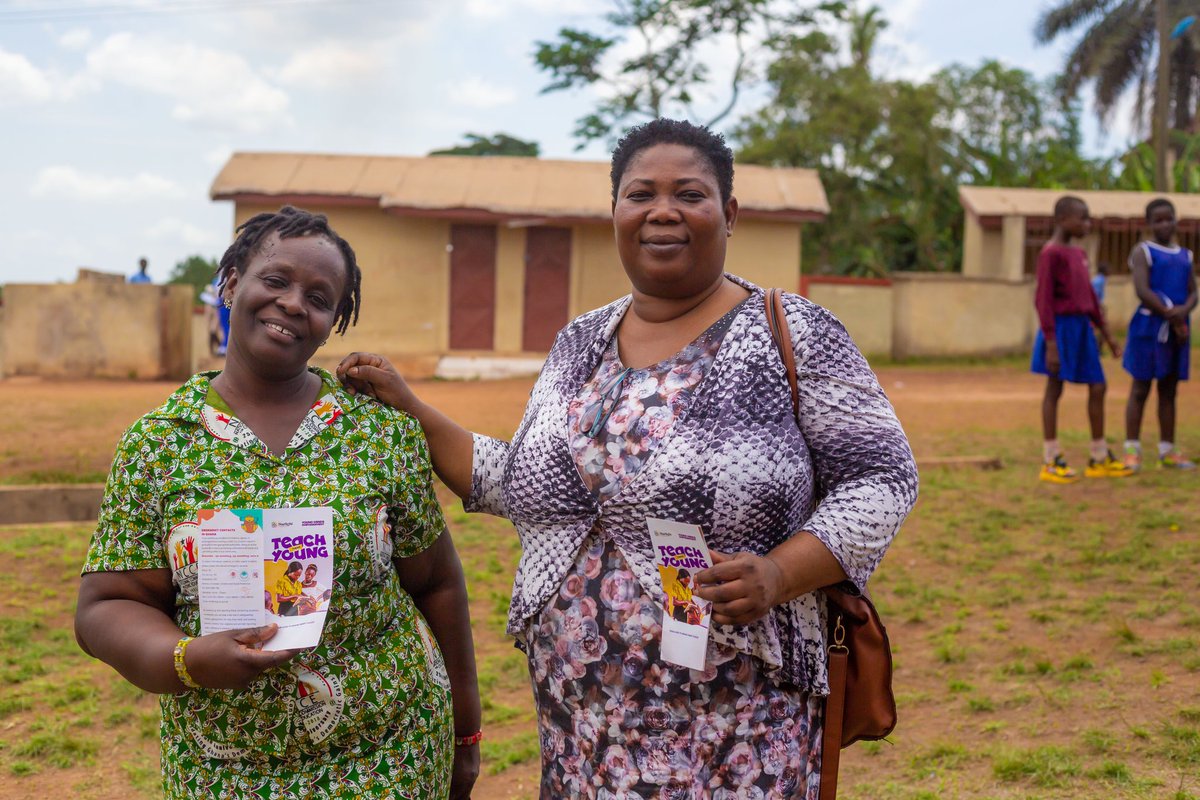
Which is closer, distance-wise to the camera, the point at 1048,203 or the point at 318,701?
the point at 318,701

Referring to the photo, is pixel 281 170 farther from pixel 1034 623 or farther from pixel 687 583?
pixel 687 583

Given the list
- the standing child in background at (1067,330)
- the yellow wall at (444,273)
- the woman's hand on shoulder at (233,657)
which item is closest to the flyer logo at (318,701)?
the woman's hand on shoulder at (233,657)

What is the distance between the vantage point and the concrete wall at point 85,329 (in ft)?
61.7

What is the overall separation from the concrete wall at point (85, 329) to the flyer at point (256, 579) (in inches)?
720

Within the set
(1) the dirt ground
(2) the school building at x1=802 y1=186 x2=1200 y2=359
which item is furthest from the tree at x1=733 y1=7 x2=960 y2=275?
(1) the dirt ground

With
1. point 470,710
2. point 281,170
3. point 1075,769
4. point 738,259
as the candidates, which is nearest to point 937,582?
point 1075,769

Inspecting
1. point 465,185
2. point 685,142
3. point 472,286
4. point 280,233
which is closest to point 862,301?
point 472,286

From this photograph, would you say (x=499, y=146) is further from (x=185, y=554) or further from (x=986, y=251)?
(x=185, y=554)

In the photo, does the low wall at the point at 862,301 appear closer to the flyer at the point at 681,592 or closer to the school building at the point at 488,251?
the school building at the point at 488,251

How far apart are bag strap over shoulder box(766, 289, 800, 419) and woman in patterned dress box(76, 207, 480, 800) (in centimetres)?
79

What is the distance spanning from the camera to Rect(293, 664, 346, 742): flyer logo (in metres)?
2.18

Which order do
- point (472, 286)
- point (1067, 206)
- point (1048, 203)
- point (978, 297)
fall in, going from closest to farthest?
point (1067, 206) < point (472, 286) < point (978, 297) < point (1048, 203)

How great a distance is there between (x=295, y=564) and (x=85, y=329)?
1870 centimetres

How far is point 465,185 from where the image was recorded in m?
19.2
